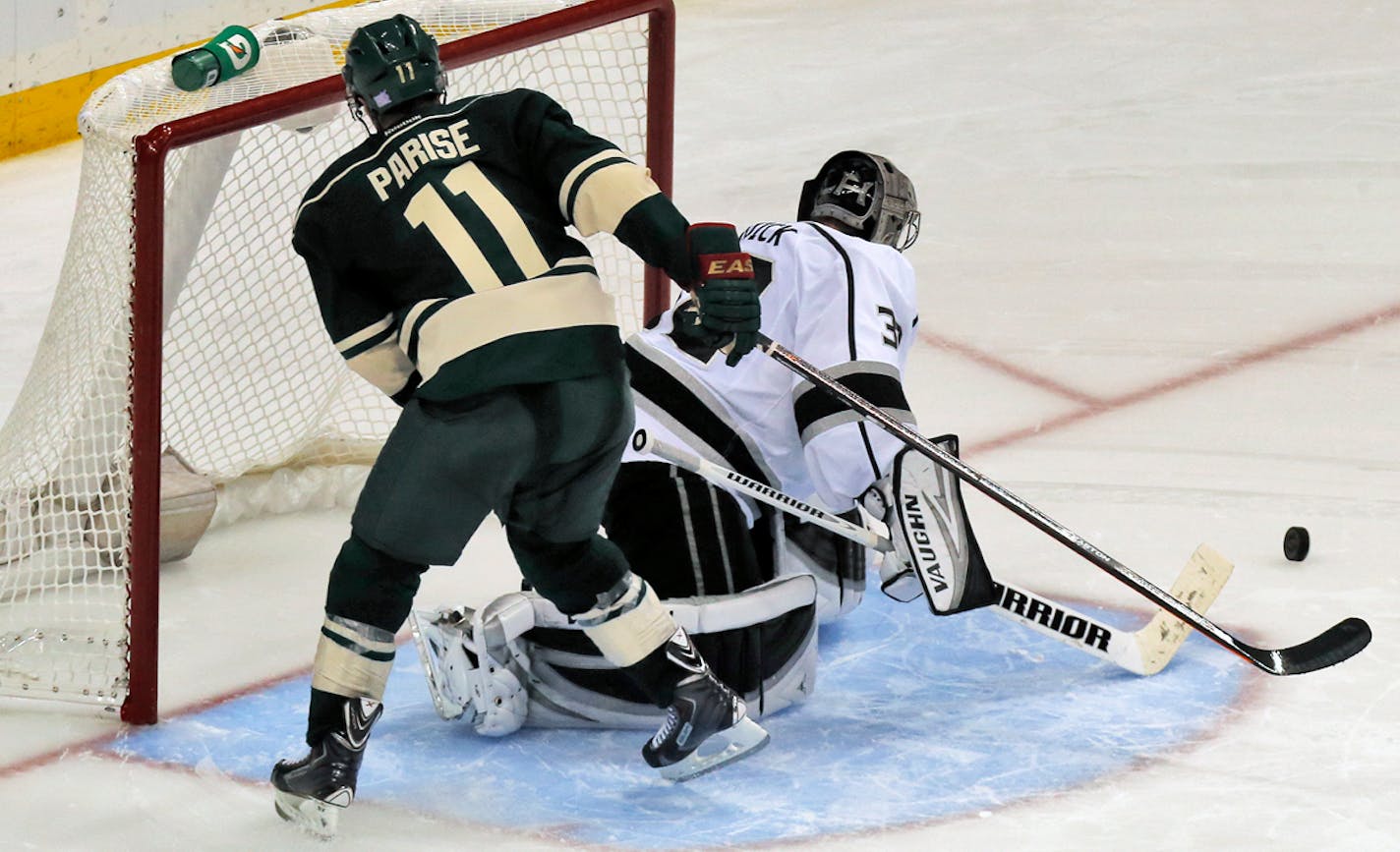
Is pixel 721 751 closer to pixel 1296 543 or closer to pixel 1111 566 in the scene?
pixel 1111 566

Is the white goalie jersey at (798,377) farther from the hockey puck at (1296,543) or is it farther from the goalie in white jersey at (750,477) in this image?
the hockey puck at (1296,543)

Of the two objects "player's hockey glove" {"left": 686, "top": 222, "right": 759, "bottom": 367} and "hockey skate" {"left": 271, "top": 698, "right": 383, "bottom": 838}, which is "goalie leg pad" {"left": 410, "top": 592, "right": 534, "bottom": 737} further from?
"player's hockey glove" {"left": 686, "top": 222, "right": 759, "bottom": 367}

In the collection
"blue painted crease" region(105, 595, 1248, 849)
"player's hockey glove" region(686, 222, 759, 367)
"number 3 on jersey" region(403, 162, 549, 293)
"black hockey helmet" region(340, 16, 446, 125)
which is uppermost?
"black hockey helmet" region(340, 16, 446, 125)

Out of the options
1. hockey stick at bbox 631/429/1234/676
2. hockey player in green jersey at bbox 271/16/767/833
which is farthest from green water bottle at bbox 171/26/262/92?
hockey stick at bbox 631/429/1234/676

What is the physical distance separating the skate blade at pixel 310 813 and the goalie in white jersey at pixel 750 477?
310mm

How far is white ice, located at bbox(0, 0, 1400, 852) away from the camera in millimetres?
3041

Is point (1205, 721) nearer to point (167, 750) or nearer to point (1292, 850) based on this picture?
point (1292, 850)

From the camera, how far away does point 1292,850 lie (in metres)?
2.88

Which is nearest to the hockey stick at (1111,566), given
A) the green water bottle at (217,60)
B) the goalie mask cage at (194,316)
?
the goalie mask cage at (194,316)

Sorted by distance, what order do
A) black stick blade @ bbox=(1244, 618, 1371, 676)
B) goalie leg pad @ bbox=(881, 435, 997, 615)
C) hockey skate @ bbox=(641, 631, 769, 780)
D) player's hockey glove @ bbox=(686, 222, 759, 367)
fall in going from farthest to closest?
black stick blade @ bbox=(1244, 618, 1371, 676), goalie leg pad @ bbox=(881, 435, 997, 615), hockey skate @ bbox=(641, 631, 769, 780), player's hockey glove @ bbox=(686, 222, 759, 367)

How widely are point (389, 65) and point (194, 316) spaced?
128cm

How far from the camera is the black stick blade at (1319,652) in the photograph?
10.9 feet

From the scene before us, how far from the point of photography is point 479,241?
278 centimetres

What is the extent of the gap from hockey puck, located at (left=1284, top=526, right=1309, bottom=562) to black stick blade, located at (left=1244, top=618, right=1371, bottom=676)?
14.7 inches
